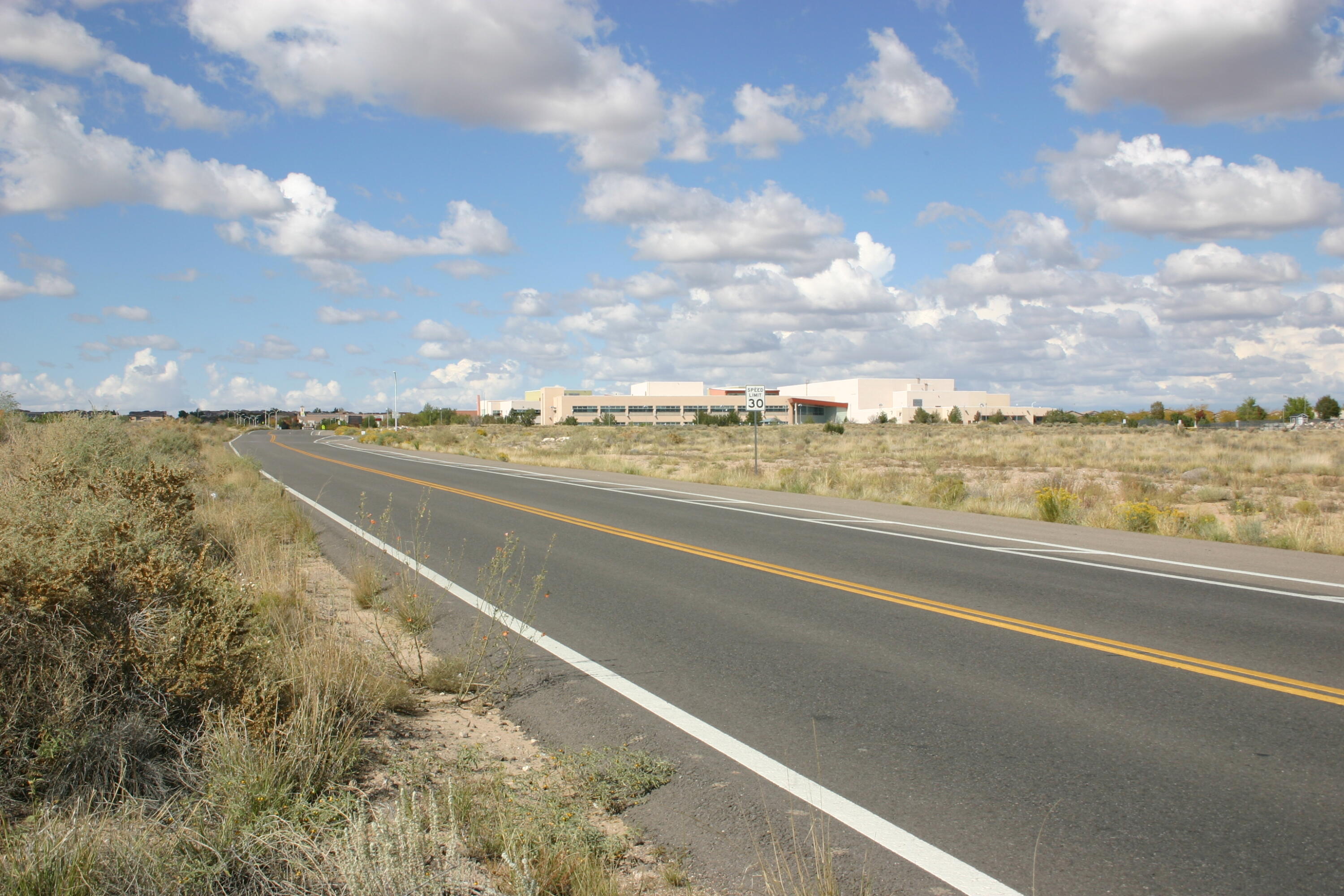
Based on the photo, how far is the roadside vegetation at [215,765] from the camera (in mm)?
3035

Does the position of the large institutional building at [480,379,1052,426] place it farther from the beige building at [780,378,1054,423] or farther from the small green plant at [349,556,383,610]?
the small green plant at [349,556,383,610]

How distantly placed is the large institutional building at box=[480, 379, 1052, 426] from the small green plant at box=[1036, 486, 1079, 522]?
112m

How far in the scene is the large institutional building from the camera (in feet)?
→ 463

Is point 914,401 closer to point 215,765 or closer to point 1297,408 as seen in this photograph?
point 1297,408

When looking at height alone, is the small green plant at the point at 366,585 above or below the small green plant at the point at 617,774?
above

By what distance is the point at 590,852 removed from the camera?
354 cm

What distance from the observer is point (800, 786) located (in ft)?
14.2

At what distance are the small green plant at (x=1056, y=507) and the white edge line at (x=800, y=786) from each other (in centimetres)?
1221

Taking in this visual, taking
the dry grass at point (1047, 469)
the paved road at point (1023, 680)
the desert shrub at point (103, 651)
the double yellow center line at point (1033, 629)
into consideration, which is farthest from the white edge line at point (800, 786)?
the dry grass at point (1047, 469)

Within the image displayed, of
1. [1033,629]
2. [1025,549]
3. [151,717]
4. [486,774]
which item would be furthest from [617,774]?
[1025,549]

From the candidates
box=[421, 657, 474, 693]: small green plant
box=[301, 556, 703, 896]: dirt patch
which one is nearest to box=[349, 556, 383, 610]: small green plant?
box=[301, 556, 703, 896]: dirt patch

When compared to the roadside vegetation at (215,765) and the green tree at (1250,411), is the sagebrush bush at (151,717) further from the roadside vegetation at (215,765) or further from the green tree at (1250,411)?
the green tree at (1250,411)

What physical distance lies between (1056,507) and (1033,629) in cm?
1007

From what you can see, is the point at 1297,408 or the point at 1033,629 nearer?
the point at 1033,629
